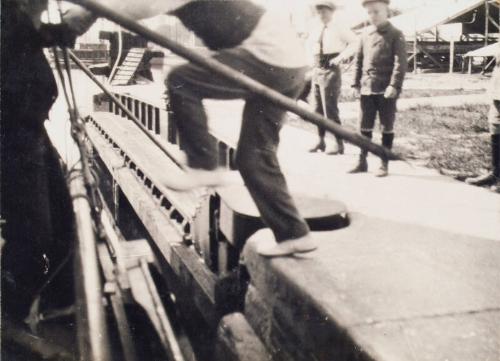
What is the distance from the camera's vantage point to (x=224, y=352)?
371cm

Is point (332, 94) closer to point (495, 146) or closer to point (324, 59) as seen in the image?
point (324, 59)

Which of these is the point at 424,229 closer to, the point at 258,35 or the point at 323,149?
the point at 258,35

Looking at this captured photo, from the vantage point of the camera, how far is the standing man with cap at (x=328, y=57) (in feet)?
21.1

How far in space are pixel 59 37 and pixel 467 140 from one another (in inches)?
272

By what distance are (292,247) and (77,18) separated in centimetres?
163

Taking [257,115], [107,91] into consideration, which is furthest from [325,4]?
[107,91]

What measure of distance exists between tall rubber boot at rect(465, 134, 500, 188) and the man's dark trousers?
2898mm

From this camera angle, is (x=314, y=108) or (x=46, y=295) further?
(x=314, y=108)

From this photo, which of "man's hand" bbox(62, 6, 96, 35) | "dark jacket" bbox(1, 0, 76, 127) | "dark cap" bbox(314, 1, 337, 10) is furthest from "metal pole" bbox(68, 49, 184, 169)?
"dark cap" bbox(314, 1, 337, 10)

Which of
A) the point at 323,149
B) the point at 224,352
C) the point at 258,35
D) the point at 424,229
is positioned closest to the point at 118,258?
the point at 224,352

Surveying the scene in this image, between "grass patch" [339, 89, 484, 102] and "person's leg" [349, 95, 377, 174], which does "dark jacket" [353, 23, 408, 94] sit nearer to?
"person's leg" [349, 95, 377, 174]

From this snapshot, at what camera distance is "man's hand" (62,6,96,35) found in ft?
7.33

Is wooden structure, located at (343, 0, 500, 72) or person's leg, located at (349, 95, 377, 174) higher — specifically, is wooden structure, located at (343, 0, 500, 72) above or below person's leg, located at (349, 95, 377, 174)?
above

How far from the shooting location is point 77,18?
224 centimetres
